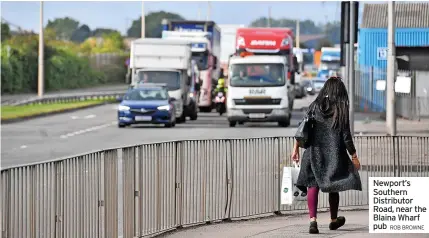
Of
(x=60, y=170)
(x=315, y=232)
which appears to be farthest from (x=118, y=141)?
(x=60, y=170)

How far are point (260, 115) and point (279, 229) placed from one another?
27735 millimetres

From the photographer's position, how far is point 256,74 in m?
41.5

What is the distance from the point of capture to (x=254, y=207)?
15.3m

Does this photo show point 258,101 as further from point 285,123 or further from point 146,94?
point 146,94

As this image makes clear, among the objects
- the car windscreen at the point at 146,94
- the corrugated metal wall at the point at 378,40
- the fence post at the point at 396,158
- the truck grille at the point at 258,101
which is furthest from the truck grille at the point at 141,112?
the corrugated metal wall at the point at 378,40

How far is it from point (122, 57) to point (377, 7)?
154 feet

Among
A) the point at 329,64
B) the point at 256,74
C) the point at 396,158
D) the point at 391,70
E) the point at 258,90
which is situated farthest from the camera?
the point at 329,64

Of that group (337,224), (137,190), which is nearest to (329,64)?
(337,224)

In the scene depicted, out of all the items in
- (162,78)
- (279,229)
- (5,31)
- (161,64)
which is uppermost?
(5,31)

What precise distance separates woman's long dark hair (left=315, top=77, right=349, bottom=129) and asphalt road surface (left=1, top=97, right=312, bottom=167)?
13.3 m

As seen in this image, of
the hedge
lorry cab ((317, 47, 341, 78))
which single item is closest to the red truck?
A: the hedge

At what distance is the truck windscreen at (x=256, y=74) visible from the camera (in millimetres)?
41406

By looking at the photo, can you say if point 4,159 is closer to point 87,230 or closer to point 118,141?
point 118,141

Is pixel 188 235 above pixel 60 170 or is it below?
below
